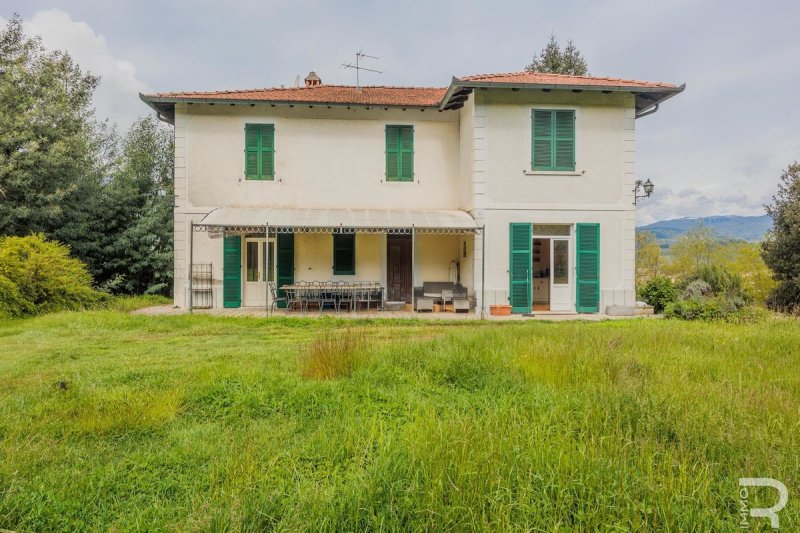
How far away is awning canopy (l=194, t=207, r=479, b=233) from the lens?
1159 cm

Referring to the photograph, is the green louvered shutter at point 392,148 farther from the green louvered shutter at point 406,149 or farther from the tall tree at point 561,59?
the tall tree at point 561,59

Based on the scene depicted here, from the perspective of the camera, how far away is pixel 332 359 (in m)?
5.30

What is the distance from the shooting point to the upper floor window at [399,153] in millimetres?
13586

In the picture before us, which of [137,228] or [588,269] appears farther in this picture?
[137,228]

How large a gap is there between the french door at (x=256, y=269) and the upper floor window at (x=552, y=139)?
27.5ft

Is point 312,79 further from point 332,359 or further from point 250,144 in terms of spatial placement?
point 332,359

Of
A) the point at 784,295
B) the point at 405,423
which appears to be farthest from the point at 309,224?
the point at 784,295

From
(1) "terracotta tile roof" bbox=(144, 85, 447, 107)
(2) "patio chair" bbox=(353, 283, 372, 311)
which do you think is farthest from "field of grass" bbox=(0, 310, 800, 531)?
(1) "terracotta tile roof" bbox=(144, 85, 447, 107)

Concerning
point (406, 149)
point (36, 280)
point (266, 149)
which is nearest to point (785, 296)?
point (406, 149)

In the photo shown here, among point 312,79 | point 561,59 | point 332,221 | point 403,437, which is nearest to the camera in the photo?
point 403,437

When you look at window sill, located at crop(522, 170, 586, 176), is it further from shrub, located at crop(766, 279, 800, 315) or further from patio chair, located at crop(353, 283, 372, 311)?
shrub, located at crop(766, 279, 800, 315)

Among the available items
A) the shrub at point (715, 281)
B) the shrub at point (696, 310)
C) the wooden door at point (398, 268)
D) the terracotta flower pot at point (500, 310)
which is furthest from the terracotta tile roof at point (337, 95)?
the shrub at point (715, 281)

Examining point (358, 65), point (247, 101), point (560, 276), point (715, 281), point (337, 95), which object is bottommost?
point (715, 281)

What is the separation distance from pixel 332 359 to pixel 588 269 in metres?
9.57
